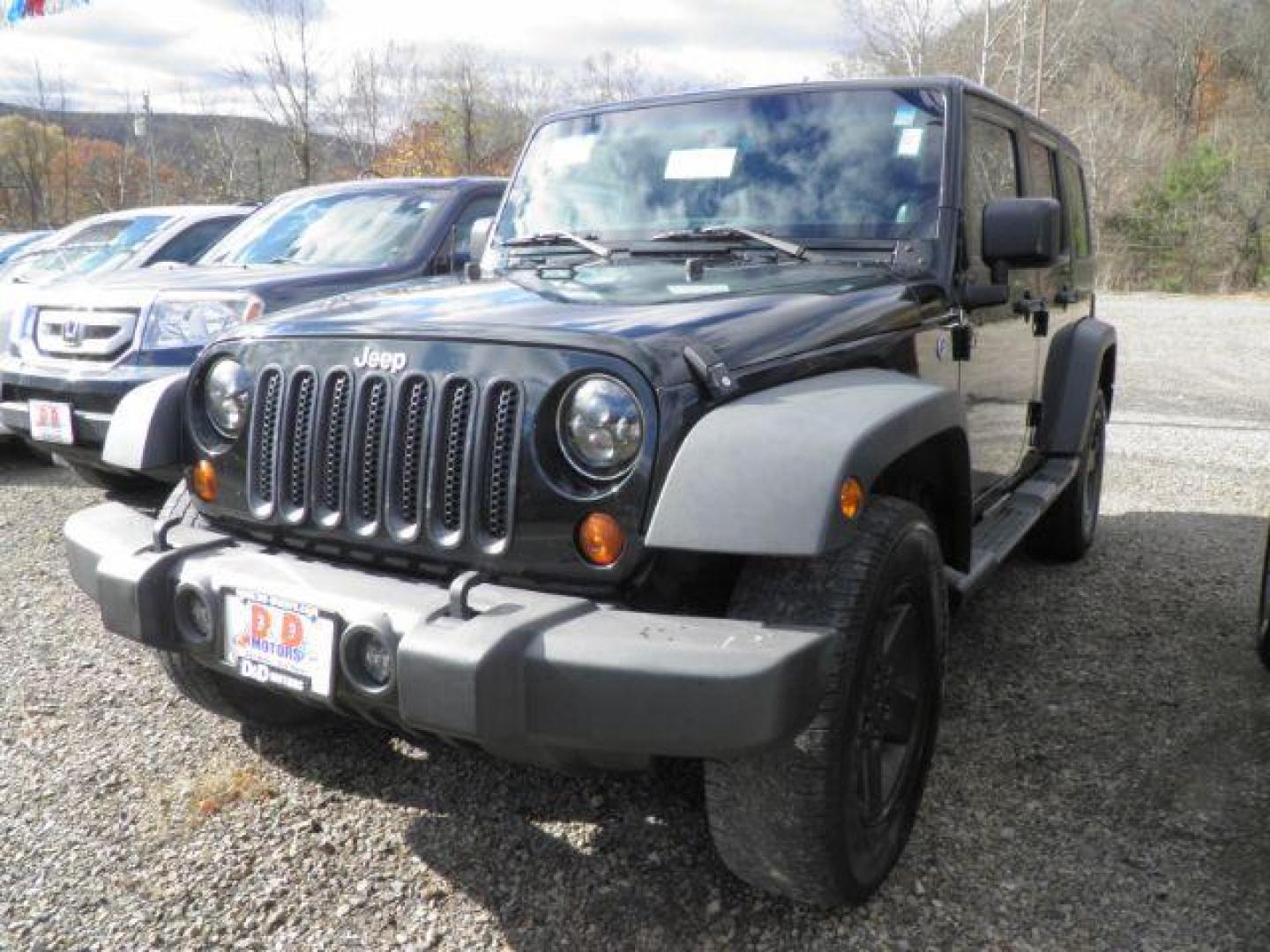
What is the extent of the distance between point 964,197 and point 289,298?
343 cm

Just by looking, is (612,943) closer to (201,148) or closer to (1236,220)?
(1236,220)

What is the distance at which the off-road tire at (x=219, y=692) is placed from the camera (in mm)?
2713

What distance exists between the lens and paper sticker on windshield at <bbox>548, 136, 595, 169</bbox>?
3527mm

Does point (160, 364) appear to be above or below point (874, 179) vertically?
below

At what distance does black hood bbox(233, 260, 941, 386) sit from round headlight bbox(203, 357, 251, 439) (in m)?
0.09

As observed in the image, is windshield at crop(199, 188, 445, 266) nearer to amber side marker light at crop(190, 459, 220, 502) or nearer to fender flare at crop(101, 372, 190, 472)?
fender flare at crop(101, 372, 190, 472)

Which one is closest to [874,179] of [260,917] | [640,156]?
[640,156]

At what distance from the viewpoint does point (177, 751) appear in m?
3.09

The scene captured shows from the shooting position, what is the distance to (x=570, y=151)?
3584mm

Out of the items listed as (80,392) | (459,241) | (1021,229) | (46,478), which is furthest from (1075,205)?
(46,478)

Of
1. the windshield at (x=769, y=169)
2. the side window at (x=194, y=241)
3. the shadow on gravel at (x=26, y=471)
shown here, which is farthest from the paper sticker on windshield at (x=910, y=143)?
the side window at (x=194, y=241)

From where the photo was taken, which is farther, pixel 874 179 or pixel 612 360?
pixel 874 179

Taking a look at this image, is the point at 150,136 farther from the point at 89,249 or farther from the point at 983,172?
the point at 983,172

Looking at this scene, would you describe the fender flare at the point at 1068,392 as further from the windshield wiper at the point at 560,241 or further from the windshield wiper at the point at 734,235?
the windshield wiper at the point at 560,241
